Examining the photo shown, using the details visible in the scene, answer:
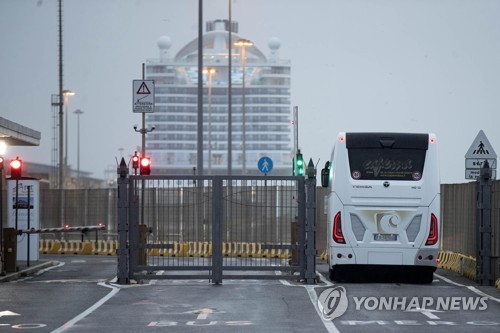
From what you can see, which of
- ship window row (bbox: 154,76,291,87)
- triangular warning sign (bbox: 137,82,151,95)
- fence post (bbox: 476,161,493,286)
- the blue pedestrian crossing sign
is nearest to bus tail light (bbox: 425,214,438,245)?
fence post (bbox: 476,161,493,286)

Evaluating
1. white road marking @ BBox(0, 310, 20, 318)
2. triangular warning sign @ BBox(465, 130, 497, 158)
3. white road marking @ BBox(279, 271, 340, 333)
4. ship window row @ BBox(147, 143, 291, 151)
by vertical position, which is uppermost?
ship window row @ BBox(147, 143, 291, 151)

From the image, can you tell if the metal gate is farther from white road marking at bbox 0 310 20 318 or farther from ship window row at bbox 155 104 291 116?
ship window row at bbox 155 104 291 116

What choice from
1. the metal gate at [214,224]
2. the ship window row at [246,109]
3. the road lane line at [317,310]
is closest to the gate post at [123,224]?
the metal gate at [214,224]

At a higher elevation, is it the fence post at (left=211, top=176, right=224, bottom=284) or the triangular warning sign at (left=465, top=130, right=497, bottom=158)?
the triangular warning sign at (left=465, top=130, right=497, bottom=158)

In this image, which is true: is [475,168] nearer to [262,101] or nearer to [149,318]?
[149,318]

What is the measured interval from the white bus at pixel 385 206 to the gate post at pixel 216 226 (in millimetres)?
2380

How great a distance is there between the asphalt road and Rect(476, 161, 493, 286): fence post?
684 mm

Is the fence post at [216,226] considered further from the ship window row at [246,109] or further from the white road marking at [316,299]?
the ship window row at [246,109]

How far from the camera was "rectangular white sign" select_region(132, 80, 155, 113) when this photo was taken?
35469 millimetres

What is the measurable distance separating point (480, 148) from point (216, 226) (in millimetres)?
7147

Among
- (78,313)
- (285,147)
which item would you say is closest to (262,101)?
(285,147)

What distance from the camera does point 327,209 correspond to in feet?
84.1

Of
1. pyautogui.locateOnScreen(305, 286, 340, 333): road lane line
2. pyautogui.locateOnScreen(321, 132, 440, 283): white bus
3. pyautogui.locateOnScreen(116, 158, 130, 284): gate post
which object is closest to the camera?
pyautogui.locateOnScreen(305, 286, 340, 333): road lane line

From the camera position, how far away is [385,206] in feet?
79.1
